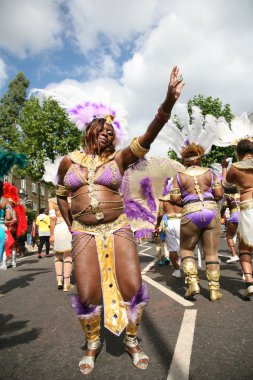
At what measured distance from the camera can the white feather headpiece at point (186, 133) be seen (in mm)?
5379

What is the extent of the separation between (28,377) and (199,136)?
420 centimetres

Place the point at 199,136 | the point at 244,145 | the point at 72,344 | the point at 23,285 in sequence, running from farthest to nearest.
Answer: the point at 23,285, the point at 199,136, the point at 244,145, the point at 72,344

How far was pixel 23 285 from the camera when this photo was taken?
22.3 ft

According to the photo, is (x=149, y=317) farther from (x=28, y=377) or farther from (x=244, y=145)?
(x=244, y=145)

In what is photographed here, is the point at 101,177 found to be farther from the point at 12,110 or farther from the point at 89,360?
the point at 12,110

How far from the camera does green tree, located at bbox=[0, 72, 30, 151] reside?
111ft

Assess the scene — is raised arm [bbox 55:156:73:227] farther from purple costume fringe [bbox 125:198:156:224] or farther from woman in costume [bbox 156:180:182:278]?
woman in costume [bbox 156:180:182:278]

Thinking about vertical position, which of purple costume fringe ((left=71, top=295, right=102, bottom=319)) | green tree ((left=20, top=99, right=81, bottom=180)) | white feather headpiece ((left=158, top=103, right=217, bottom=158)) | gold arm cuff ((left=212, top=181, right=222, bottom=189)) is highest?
green tree ((left=20, top=99, right=81, bottom=180))

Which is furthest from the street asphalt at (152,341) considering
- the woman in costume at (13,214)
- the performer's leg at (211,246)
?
the woman in costume at (13,214)

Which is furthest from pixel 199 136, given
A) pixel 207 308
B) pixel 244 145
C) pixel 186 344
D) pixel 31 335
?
pixel 31 335

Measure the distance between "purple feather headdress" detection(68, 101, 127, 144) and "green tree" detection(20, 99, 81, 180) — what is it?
27471 mm

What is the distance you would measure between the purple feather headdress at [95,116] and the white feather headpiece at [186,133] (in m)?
2.01

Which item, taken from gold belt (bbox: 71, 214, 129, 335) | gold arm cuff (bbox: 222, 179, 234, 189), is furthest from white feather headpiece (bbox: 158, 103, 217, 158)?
gold belt (bbox: 71, 214, 129, 335)

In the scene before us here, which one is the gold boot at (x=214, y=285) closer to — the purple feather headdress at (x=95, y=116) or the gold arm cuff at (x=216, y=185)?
the gold arm cuff at (x=216, y=185)
